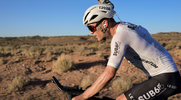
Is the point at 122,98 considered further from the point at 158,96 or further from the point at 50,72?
the point at 50,72

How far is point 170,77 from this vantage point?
1613 millimetres

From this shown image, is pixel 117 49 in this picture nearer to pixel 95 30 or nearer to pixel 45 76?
pixel 95 30

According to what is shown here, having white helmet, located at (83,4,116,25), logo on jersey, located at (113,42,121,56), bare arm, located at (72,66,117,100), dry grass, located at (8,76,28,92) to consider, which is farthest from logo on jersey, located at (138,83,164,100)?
dry grass, located at (8,76,28,92)

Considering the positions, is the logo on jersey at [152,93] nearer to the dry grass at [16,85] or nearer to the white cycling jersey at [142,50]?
the white cycling jersey at [142,50]

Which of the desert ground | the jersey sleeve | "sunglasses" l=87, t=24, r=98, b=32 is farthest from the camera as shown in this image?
the desert ground

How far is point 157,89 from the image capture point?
159 cm

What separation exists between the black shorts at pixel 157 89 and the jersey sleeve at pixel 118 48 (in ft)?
1.43

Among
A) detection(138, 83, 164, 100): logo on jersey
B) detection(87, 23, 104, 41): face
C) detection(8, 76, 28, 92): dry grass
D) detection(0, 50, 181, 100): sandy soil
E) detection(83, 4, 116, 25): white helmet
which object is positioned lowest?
detection(0, 50, 181, 100): sandy soil

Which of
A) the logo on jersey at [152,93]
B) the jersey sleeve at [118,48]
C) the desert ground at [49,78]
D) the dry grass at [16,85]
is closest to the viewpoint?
the jersey sleeve at [118,48]

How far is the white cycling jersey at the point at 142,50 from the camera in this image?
1527 millimetres

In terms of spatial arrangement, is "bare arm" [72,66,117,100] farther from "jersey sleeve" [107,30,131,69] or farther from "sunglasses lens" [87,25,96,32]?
"sunglasses lens" [87,25,96,32]

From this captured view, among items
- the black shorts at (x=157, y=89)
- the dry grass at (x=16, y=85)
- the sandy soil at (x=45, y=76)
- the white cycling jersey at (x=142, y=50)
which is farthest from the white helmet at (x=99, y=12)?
the dry grass at (x=16, y=85)

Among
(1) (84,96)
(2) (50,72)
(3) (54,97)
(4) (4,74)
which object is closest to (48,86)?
(3) (54,97)

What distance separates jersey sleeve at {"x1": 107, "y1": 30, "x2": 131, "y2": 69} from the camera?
1454 mm
